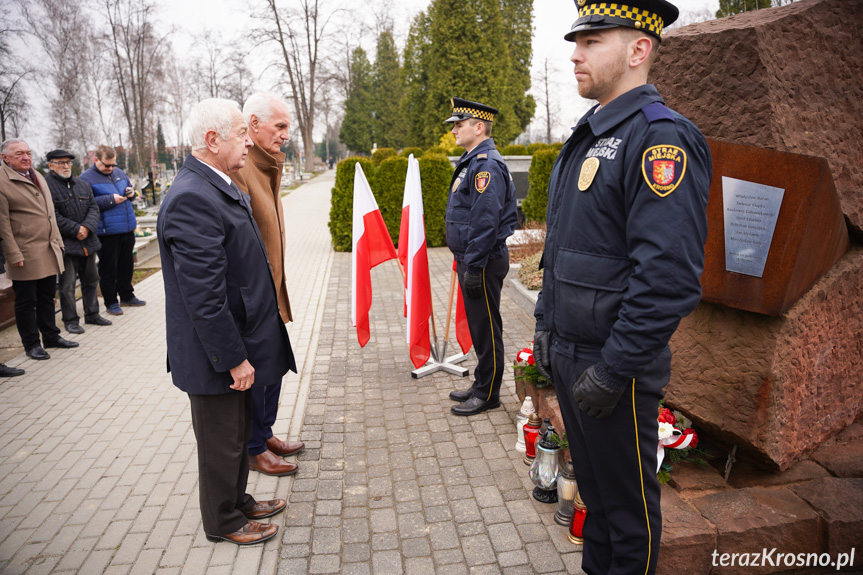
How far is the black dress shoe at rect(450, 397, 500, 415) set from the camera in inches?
171

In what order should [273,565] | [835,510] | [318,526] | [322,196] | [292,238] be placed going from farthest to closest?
[322,196] < [292,238] < [318,526] < [273,565] < [835,510]

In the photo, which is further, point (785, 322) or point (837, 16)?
point (837, 16)

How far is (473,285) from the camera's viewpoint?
4148 mm

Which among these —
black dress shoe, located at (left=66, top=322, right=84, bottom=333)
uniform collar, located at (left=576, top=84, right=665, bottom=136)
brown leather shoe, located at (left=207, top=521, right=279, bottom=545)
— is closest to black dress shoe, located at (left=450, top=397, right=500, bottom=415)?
brown leather shoe, located at (left=207, top=521, right=279, bottom=545)

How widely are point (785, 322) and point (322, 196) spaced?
25360 millimetres

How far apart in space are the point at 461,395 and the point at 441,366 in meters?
0.71

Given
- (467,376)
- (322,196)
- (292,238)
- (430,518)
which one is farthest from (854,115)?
(322,196)

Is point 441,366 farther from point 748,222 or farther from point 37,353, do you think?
point 37,353

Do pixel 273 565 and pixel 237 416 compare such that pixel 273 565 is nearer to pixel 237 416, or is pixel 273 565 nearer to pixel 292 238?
pixel 237 416

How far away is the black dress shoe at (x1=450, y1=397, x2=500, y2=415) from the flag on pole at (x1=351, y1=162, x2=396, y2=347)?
43.8 inches

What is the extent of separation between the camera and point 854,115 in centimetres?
288

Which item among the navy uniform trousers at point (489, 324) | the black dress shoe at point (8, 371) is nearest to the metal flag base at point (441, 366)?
the navy uniform trousers at point (489, 324)

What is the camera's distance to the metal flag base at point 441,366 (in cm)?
514

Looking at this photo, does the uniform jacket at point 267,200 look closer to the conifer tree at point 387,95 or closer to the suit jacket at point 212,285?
the suit jacket at point 212,285
